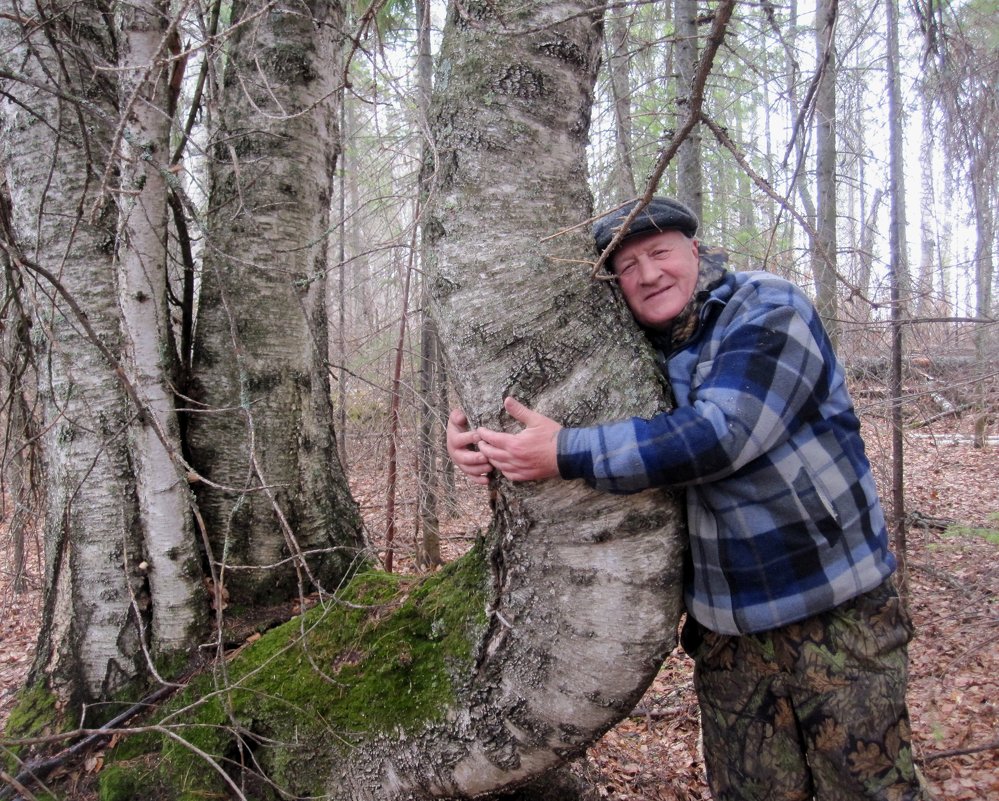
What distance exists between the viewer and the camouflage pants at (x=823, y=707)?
1683mm

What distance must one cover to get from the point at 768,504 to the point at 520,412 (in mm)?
666

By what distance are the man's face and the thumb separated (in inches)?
19.0

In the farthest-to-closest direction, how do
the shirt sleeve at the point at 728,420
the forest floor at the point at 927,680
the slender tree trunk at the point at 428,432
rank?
the slender tree trunk at the point at 428,432 < the forest floor at the point at 927,680 < the shirt sleeve at the point at 728,420

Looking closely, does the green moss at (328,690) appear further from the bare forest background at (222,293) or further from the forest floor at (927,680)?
the forest floor at (927,680)

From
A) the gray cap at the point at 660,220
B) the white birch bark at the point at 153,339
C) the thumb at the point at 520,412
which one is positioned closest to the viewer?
the thumb at the point at 520,412

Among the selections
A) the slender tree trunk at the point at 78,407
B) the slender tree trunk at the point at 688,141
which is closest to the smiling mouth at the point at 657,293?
the slender tree trunk at the point at 78,407

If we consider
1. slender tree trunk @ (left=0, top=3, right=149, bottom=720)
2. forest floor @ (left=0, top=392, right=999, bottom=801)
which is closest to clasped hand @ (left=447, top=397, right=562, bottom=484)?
slender tree trunk @ (left=0, top=3, right=149, bottom=720)

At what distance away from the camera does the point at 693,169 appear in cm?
474

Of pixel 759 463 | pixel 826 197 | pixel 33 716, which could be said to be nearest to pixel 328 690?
pixel 33 716

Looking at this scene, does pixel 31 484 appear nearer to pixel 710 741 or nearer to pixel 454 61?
pixel 454 61

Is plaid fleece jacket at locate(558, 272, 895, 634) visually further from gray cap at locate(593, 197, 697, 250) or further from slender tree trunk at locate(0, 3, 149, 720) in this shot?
slender tree trunk at locate(0, 3, 149, 720)

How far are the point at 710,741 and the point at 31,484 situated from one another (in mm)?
3107

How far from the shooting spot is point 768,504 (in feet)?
5.41

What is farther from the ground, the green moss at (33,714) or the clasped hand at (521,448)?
the clasped hand at (521,448)
